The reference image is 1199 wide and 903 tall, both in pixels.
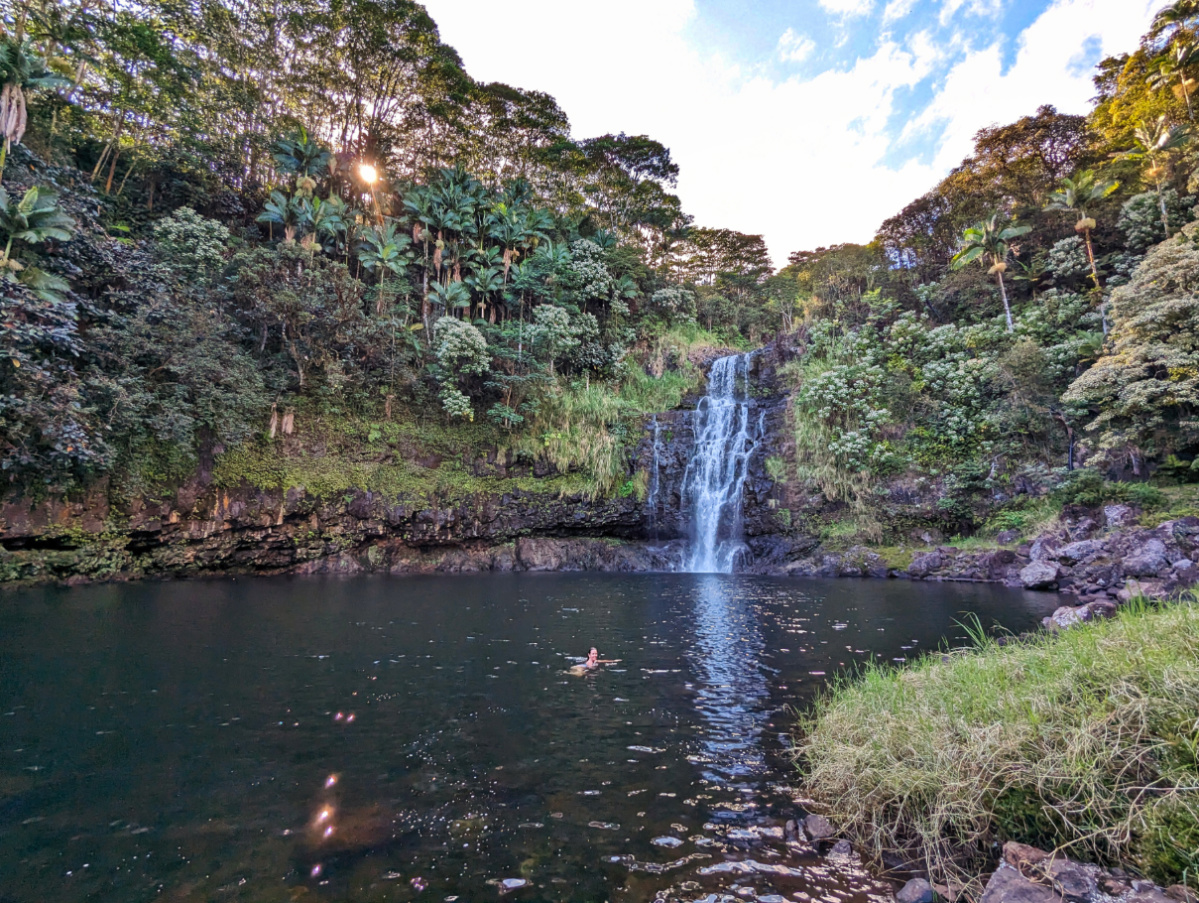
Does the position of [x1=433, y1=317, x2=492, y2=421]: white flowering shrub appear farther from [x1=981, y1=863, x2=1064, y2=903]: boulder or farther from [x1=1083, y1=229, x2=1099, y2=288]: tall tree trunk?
[x1=1083, y1=229, x2=1099, y2=288]: tall tree trunk

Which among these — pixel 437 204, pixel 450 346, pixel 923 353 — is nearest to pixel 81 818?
pixel 450 346

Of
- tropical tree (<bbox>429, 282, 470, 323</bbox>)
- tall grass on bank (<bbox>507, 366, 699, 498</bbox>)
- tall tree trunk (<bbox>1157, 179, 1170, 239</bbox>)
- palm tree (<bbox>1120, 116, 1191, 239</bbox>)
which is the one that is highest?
palm tree (<bbox>1120, 116, 1191, 239</bbox>)

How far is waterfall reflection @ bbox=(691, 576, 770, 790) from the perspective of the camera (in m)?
4.93

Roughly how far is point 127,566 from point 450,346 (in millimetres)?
13506

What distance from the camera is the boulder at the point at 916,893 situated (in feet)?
9.96

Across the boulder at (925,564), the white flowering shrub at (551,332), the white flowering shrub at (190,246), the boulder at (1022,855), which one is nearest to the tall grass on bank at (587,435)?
the white flowering shrub at (551,332)

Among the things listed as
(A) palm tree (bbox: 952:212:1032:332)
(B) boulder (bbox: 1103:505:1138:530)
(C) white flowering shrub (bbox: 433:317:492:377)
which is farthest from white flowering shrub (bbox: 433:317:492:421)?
(A) palm tree (bbox: 952:212:1032:332)

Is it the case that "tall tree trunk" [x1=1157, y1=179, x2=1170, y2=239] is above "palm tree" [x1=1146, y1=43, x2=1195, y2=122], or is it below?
below

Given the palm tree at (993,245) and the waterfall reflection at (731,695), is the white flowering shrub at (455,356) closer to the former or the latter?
the waterfall reflection at (731,695)

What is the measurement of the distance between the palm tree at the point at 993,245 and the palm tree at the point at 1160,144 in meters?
4.35

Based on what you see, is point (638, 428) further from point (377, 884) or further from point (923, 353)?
point (377, 884)

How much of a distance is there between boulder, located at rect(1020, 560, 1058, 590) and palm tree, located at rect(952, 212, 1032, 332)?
48.0 feet

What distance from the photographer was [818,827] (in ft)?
12.5

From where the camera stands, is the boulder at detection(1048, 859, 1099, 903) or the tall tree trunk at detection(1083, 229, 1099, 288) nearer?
the boulder at detection(1048, 859, 1099, 903)
